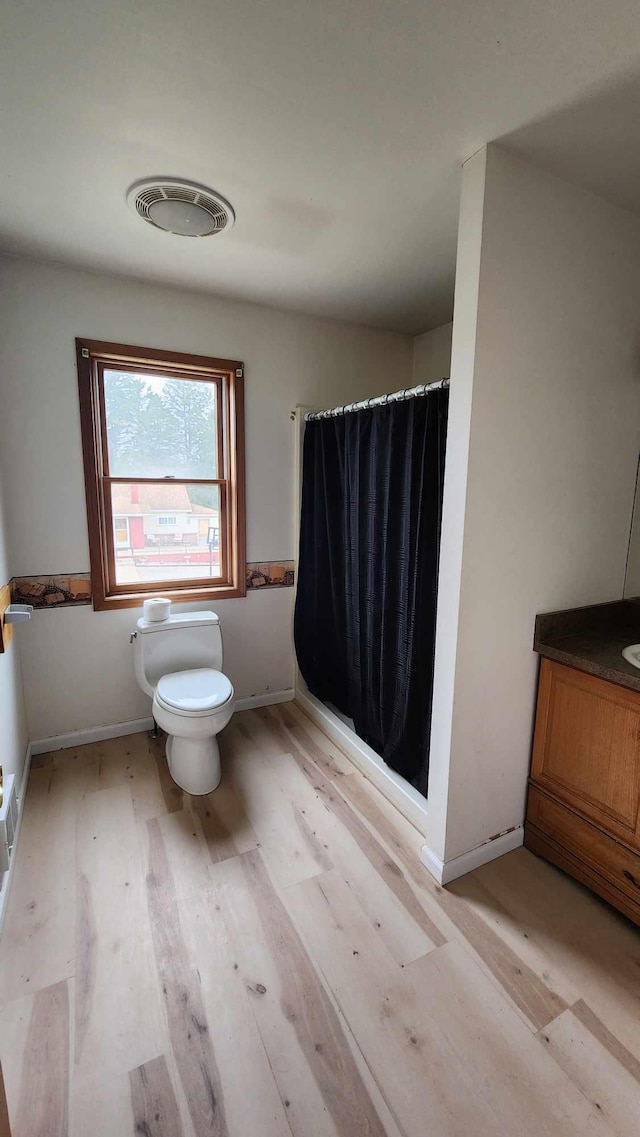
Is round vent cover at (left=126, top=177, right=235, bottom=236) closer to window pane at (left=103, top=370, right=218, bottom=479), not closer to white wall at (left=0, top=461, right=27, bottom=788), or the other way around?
window pane at (left=103, top=370, right=218, bottom=479)

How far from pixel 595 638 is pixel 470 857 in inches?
36.3

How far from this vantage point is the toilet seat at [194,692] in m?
1.95

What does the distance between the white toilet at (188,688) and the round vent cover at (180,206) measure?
1674 mm

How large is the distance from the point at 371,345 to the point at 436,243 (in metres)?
1.04

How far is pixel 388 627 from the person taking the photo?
6.67 feet

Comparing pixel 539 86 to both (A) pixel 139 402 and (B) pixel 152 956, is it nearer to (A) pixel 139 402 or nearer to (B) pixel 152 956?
(A) pixel 139 402

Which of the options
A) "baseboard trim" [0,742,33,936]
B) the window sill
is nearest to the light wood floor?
"baseboard trim" [0,742,33,936]

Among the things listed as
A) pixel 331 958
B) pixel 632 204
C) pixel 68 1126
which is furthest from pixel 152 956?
pixel 632 204

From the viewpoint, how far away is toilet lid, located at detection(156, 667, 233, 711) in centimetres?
197

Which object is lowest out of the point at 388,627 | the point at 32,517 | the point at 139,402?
the point at 388,627

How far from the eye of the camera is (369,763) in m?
2.17

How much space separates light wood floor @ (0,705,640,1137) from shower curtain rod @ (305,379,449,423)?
5.62 ft

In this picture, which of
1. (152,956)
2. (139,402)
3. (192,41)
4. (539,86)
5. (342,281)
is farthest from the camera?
(139,402)

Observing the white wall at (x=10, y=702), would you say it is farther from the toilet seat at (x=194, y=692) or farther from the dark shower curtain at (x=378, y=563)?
the dark shower curtain at (x=378, y=563)
